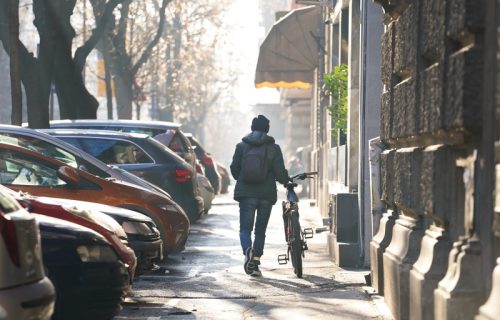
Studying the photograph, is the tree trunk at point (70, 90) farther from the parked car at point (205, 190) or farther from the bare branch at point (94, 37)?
the parked car at point (205, 190)

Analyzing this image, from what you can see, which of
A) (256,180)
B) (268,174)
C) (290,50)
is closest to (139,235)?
(256,180)

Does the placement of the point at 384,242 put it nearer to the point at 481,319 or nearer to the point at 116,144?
the point at 481,319

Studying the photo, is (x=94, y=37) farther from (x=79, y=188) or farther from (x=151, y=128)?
(x=79, y=188)

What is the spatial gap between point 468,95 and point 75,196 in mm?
6523

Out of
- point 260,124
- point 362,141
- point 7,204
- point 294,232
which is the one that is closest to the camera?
point 7,204

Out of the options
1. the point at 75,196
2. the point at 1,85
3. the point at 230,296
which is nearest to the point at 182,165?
the point at 75,196

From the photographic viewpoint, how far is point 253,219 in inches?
563

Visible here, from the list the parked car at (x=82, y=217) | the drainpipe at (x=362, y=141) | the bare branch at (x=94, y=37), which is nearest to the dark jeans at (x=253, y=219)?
the drainpipe at (x=362, y=141)

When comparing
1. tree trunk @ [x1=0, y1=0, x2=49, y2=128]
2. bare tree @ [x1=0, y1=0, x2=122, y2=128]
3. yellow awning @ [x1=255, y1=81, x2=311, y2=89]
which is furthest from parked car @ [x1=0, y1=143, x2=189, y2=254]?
yellow awning @ [x1=255, y1=81, x2=311, y2=89]

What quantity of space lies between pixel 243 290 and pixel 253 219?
172cm

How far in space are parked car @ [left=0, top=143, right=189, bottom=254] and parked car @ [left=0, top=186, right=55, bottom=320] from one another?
18.4 ft

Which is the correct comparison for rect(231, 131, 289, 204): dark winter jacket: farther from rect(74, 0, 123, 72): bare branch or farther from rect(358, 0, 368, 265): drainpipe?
rect(74, 0, 123, 72): bare branch

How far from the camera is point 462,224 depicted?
858 cm

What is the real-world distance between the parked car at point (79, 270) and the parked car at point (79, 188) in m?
3.64
